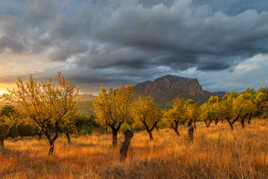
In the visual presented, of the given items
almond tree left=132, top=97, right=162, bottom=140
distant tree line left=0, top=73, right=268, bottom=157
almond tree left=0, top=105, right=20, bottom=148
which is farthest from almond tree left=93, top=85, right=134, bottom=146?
almond tree left=0, top=105, right=20, bottom=148

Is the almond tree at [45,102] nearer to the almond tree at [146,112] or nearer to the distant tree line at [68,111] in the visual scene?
the distant tree line at [68,111]

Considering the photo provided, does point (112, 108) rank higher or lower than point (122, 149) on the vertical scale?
higher

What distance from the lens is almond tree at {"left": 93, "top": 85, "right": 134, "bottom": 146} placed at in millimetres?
21734

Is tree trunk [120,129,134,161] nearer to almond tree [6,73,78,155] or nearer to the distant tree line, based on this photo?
the distant tree line

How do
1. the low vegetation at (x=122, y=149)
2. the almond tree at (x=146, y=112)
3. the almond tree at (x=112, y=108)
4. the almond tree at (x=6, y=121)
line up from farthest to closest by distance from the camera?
1. the almond tree at (x=146, y=112)
2. the almond tree at (x=112, y=108)
3. the almond tree at (x=6, y=121)
4. the low vegetation at (x=122, y=149)

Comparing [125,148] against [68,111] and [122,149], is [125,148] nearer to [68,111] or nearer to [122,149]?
[122,149]

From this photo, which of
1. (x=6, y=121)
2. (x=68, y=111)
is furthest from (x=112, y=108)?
(x=6, y=121)

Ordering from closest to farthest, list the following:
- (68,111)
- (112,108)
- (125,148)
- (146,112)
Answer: (125,148) → (68,111) → (112,108) → (146,112)

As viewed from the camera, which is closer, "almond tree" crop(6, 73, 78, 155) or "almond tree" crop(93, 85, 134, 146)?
"almond tree" crop(6, 73, 78, 155)

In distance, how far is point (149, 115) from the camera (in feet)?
98.0

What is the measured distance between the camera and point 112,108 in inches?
869

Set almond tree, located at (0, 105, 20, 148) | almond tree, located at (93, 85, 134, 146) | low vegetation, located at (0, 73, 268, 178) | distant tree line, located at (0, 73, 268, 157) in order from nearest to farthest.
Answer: low vegetation, located at (0, 73, 268, 178) → distant tree line, located at (0, 73, 268, 157) → almond tree, located at (0, 105, 20, 148) → almond tree, located at (93, 85, 134, 146)

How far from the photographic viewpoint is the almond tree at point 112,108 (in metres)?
21.7

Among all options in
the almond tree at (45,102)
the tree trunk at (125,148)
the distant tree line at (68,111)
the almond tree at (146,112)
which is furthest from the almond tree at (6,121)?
the almond tree at (146,112)
